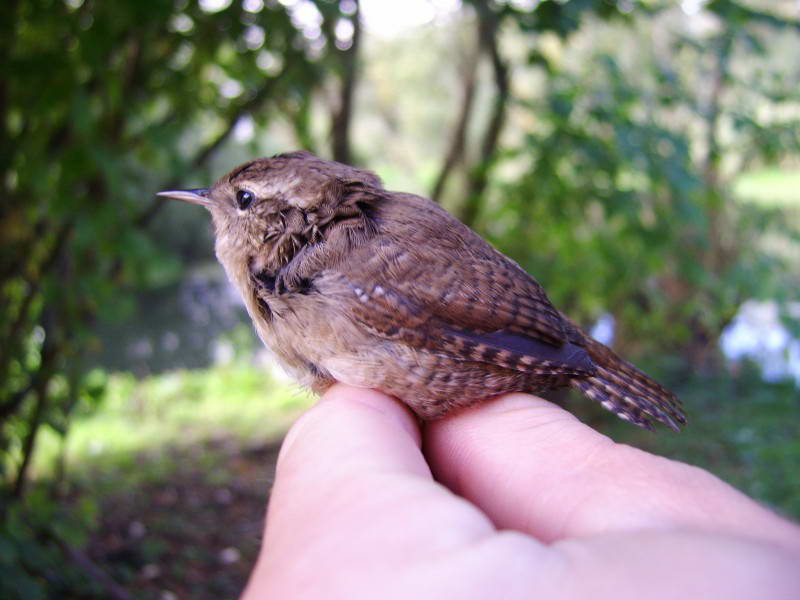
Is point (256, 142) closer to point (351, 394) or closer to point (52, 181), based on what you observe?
point (52, 181)

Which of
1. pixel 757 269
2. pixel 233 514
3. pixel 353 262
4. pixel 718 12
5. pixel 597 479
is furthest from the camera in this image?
pixel 757 269

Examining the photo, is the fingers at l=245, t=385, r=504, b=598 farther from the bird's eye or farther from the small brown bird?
the bird's eye

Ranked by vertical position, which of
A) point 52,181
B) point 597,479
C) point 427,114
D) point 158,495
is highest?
point 597,479

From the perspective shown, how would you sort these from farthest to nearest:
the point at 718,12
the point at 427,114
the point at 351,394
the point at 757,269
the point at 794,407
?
the point at 427,114 → the point at 794,407 → the point at 757,269 → the point at 718,12 → the point at 351,394

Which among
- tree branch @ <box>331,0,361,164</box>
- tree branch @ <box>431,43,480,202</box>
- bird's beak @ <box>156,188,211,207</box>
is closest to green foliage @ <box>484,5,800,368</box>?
tree branch @ <box>431,43,480,202</box>

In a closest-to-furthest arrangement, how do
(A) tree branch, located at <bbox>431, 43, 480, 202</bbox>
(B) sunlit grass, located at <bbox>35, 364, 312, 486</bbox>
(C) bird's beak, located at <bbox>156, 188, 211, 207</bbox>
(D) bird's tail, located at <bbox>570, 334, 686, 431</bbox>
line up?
(D) bird's tail, located at <bbox>570, 334, 686, 431</bbox>, (C) bird's beak, located at <bbox>156, 188, 211, 207</bbox>, (A) tree branch, located at <bbox>431, 43, 480, 202</bbox>, (B) sunlit grass, located at <bbox>35, 364, 312, 486</bbox>

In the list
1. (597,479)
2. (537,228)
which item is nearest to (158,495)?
(537,228)

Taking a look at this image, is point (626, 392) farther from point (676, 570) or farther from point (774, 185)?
point (774, 185)
